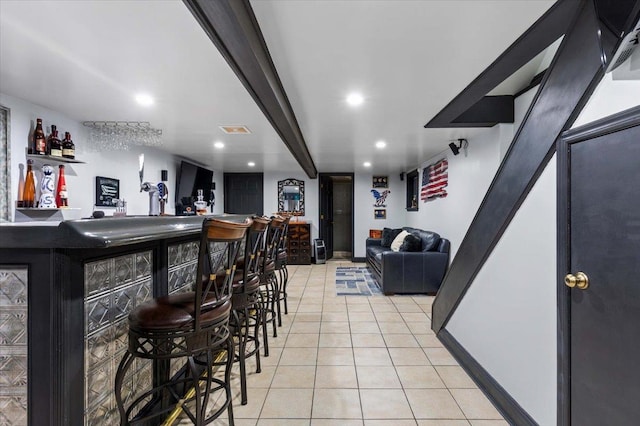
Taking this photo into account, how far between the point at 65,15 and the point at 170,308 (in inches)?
61.0

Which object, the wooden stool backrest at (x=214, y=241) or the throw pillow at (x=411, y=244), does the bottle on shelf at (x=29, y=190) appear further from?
the throw pillow at (x=411, y=244)

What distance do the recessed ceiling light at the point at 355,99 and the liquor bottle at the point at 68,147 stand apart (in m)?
2.78

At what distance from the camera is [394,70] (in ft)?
7.24

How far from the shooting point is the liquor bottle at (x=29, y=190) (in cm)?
279

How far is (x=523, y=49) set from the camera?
1873 millimetres

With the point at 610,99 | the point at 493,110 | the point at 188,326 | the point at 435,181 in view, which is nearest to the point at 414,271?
the point at 435,181

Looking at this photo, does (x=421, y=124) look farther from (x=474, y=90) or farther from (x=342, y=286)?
(x=342, y=286)

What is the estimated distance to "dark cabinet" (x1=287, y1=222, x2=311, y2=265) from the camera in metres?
7.48

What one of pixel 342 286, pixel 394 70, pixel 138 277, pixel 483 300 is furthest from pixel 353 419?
pixel 342 286

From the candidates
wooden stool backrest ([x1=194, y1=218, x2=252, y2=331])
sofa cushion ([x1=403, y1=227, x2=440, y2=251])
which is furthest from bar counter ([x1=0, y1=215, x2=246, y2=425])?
sofa cushion ([x1=403, y1=227, x2=440, y2=251])

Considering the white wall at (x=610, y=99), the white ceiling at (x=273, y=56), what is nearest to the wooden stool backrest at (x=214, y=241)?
the white ceiling at (x=273, y=56)

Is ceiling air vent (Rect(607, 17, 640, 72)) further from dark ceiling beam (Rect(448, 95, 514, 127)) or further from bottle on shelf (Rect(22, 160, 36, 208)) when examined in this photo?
bottle on shelf (Rect(22, 160, 36, 208))

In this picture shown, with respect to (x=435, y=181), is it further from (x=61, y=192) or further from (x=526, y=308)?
(x=61, y=192)

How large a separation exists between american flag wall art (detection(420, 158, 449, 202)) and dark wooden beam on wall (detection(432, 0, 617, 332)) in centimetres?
257
